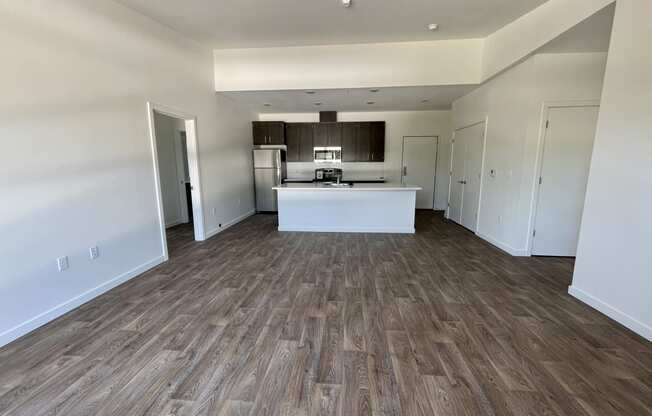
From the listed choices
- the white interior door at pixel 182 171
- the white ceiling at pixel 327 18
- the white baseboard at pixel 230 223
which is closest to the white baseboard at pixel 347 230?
the white baseboard at pixel 230 223

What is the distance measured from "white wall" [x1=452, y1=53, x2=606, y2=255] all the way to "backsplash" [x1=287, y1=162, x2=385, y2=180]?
9.82ft

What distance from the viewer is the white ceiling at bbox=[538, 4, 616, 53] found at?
2578mm

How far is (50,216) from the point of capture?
242 centimetres

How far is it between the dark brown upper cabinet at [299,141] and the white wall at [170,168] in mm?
2644

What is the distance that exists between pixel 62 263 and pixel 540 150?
560 centimetres

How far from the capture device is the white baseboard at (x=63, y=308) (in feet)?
7.10

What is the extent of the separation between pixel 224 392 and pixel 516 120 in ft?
15.4

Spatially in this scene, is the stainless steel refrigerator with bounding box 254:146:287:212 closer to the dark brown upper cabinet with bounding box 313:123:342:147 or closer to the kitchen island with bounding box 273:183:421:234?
the dark brown upper cabinet with bounding box 313:123:342:147

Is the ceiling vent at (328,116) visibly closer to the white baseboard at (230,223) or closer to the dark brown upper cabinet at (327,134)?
the dark brown upper cabinet at (327,134)

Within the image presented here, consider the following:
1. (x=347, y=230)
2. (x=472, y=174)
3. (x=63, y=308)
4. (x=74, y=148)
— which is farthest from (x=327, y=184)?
(x=63, y=308)

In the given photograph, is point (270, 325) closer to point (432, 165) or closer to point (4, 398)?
point (4, 398)

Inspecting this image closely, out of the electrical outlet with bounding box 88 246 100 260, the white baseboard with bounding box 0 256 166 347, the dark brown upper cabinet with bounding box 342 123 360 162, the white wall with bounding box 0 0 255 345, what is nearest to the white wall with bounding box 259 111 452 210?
the dark brown upper cabinet with bounding box 342 123 360 162

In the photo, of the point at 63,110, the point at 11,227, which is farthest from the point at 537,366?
the point at 63,110

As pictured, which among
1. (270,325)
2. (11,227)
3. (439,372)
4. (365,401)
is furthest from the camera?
(270,325)
